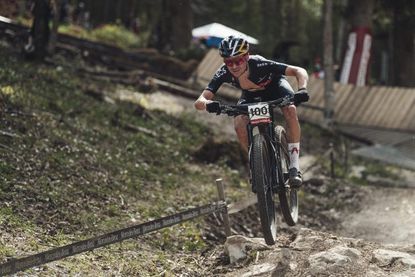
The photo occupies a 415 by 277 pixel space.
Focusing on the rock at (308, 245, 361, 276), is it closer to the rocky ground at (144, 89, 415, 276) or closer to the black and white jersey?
the rocky ground at (144, 89, 415, 276)

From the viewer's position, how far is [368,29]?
2109cm

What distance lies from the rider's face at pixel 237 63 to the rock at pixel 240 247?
77.5 inches

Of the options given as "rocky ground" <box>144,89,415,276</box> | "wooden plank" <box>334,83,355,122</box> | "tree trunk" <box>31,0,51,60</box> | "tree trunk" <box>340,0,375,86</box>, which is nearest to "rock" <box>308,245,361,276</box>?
"rocky ground" <box>144,89,415,276</box>

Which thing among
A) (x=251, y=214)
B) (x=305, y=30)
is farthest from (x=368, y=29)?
(x=305, y=30)

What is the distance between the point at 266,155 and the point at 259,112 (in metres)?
0.55

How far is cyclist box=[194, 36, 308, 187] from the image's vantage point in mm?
6746

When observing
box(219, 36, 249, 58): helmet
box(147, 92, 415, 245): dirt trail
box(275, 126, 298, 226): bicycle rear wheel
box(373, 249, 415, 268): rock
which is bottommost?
box(147, 92, 415, 245): dirt trail

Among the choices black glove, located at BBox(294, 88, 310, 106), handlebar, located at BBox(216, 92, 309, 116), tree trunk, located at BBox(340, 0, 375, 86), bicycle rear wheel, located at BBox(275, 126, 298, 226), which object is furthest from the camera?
tree trunk, located at BBox(340, 0, 375, 86)

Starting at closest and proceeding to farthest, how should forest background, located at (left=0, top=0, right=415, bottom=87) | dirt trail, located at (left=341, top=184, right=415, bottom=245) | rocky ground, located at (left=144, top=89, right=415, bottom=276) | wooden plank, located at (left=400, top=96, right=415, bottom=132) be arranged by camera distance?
rocky ground, located at (left=144, top=89, right=415, bottom=276) < dirt trail, located at (left=341, top=184, right=415, bottom=245) < wooden plank, located at (left=400, top=96, right=415, bottom=132) < forest background, located at (left=0, top=0, right=415, bottom=87)

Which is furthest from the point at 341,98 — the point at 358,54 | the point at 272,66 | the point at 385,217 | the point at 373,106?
the point at 272,66

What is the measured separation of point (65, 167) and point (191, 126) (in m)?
6.16

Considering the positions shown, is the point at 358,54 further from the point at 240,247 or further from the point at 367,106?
the point at 240,247

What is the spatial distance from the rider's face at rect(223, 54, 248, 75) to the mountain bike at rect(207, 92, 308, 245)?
1.60ft

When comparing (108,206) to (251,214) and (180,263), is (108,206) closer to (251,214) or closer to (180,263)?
(180,263)
